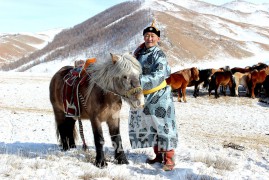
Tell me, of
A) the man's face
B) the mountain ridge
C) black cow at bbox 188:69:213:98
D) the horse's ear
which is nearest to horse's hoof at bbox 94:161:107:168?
the horse's ear

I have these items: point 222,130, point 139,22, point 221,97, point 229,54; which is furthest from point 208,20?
point 222,130

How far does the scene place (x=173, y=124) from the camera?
461 centimetres

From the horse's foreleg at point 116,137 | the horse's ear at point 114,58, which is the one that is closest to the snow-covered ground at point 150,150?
the horse's foreleg at point 116,137

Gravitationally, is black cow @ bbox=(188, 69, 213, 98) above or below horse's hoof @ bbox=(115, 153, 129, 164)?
above

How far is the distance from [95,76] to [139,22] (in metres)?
58.2

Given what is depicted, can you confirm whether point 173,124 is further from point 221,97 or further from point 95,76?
point 221,97

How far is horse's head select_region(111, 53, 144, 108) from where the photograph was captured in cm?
383

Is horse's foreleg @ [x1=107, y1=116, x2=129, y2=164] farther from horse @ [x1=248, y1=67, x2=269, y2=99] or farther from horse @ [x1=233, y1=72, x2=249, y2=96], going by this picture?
horse @ [x1=233, y1=72, x2=249, y2=96]

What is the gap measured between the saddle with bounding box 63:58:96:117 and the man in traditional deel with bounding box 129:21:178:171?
90 cm

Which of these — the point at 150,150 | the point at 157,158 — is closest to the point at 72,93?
the point at 157,158

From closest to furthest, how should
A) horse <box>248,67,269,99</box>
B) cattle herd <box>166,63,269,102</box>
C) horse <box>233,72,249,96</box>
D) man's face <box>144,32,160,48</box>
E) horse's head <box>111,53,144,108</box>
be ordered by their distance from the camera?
horse's head <box>111,53,144,108</box> → man's face <box>144,32,160,48</box> → cattle herd <box>166,63,269,102</box> → horse <box>248,67,269,99</box> → horse <box>233,72,249,96</box>

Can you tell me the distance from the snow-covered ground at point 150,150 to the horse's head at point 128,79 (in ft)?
3.41

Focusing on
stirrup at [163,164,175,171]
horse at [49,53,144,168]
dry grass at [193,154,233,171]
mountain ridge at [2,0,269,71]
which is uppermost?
mountain ridge at [2,0,269,71]

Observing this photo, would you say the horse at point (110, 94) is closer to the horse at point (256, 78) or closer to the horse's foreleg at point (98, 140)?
the horse's foreleg at point (98, 140)
